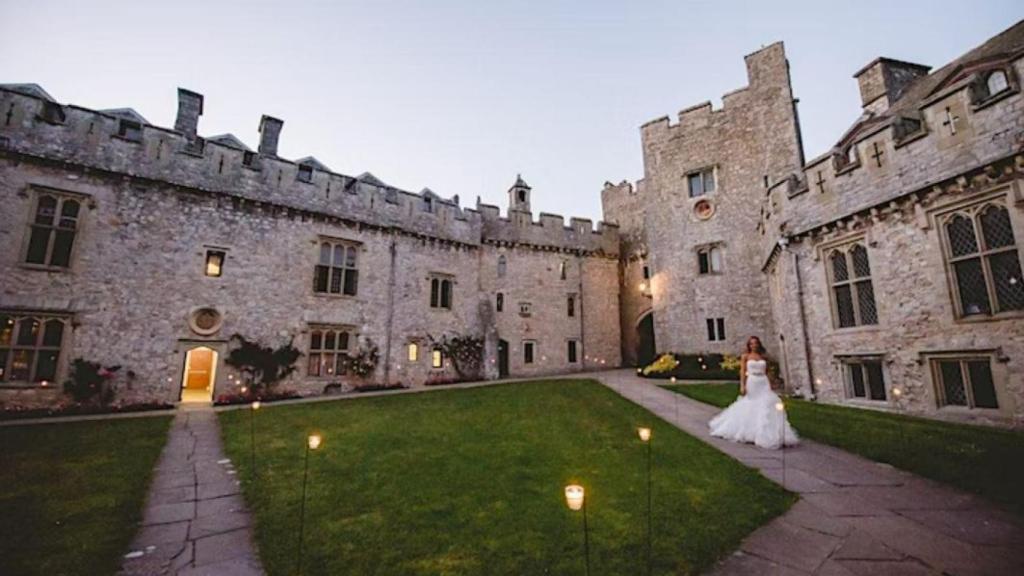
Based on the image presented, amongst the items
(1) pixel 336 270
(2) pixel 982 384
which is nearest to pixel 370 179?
(1) pixel 336 270

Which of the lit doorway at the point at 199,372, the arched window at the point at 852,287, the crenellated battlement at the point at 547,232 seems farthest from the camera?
the crenellated battlement at the point at 547,232

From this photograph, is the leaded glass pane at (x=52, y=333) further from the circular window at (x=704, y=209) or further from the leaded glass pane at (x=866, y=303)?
the circular window at (x=704, y=209)

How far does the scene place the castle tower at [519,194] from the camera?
82.3 feet

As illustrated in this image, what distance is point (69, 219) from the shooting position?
12531 millimetres

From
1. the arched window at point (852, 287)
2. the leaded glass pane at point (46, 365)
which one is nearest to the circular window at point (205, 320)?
the leaded glass pane at point (46, 365)

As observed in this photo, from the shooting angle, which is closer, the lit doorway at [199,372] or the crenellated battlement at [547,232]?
the lit doorway at [199,372]

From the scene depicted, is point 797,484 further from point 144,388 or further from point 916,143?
point 144,388

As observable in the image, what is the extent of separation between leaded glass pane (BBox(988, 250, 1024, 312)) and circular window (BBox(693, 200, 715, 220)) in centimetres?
1186

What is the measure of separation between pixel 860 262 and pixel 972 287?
2.37 m

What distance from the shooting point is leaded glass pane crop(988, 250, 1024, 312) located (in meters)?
7.75

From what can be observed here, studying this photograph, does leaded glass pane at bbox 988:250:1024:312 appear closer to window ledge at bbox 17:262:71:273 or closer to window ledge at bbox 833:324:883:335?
window ledge at bbox 833:324:883:335

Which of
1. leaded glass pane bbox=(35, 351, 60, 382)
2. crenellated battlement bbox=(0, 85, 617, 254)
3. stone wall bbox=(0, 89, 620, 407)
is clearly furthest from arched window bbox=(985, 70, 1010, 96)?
leaded glass pane bbox=(35, 351, 60, 382)

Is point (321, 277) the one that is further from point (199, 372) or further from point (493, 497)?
point (493, 497)

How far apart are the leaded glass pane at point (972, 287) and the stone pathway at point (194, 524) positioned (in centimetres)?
1258
